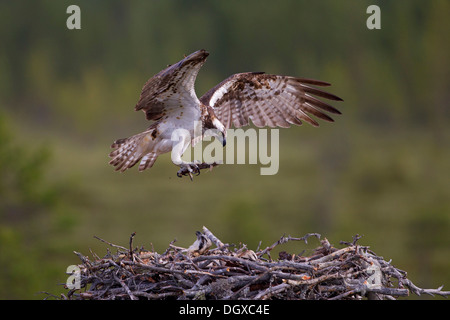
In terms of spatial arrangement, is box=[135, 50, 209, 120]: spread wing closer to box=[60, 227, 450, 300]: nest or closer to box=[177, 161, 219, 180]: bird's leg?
box=[177, 161, 219, 180]: bird's leg

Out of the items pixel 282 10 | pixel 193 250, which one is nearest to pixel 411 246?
pixel 282 10

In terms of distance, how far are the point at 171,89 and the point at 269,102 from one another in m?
1.41

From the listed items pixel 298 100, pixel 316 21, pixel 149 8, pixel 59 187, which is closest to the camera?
pixel 298 100

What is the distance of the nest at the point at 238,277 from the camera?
17.4 ft

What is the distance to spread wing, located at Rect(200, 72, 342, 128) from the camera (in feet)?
25.8

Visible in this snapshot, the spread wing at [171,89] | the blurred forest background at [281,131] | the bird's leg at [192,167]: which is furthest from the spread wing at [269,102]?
the blurred forest background at [281,131]

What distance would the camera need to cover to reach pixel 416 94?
140 feet

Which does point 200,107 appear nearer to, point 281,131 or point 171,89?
point 171,89

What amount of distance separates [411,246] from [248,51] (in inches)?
632

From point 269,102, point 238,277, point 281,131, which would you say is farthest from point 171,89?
point 281,131

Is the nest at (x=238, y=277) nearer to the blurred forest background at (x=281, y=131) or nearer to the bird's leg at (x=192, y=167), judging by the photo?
the bird's leg at (x=192, y=167)

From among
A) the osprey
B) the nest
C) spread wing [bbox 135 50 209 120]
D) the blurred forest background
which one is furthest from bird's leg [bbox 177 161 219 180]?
the blurred forest background

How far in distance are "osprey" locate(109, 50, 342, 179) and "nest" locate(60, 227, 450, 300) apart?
1300 millimetres

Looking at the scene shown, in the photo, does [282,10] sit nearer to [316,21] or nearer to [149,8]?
[316,21]
